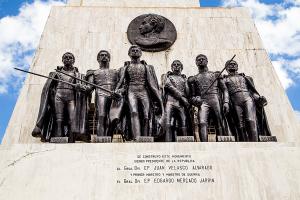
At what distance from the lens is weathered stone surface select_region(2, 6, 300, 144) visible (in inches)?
433

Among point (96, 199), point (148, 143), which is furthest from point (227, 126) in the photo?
point (96, 199)

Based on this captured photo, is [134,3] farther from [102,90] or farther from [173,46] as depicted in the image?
[102,90]

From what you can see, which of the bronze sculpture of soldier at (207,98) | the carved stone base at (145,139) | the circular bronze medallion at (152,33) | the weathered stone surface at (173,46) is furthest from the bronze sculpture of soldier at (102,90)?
the circular bronze medallion at (152,33)

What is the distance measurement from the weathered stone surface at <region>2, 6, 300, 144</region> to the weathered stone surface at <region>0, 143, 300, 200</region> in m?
3.08

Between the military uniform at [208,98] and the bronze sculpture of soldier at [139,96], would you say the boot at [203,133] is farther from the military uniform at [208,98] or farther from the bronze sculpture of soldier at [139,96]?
the bronze sculpture of soldier at [139,96]

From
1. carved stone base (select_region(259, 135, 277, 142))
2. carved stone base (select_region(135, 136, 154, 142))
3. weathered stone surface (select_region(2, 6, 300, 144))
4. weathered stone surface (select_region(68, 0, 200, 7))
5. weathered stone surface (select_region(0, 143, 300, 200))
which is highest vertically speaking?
weathered stone surface (select_region(68, 0, 200, 7))

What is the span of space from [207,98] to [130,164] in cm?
266

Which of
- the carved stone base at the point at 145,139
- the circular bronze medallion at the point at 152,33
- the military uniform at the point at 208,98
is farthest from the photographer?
the circular bronze medallion at the point at 152,33

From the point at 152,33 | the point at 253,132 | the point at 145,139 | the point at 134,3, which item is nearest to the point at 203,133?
the point at 253,132

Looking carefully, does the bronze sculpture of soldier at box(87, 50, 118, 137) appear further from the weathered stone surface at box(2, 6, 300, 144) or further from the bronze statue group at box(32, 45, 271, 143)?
the weathered stone surface at box(2, 6, 300, 144)

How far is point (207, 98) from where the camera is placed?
9227mm

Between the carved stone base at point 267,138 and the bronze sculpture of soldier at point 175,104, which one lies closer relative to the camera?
the carved stone base at point 267,138

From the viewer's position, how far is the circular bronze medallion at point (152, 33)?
480 inches

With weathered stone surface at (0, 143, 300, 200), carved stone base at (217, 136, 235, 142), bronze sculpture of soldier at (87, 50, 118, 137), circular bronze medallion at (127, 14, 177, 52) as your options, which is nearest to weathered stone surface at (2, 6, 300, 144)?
circular bronze medallion at (127, 14, 177, 52)
